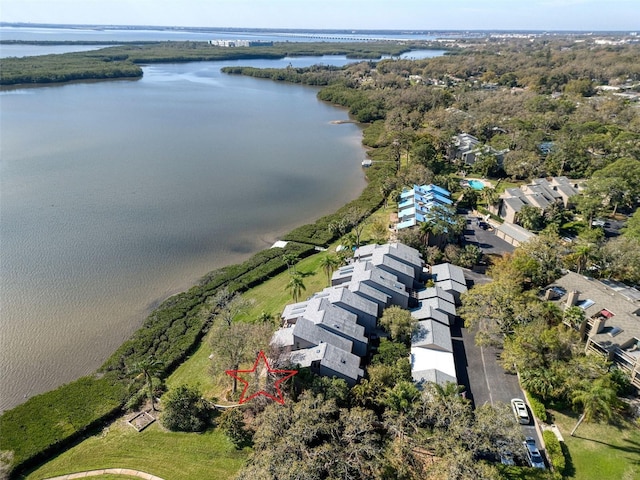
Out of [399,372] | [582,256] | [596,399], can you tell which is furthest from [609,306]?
[399,372]

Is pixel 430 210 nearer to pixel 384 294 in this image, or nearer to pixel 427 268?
pixel 427 268

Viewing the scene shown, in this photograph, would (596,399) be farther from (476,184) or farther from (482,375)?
(476,184)

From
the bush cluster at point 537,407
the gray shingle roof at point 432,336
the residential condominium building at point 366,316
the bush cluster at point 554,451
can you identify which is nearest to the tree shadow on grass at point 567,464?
the bush cluster at point 554,451

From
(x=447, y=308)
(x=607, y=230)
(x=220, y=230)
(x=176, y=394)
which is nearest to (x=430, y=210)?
(x=447, y=308)

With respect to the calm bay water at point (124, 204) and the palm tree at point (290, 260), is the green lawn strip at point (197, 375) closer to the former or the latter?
the calm bay water at point (124, 204)

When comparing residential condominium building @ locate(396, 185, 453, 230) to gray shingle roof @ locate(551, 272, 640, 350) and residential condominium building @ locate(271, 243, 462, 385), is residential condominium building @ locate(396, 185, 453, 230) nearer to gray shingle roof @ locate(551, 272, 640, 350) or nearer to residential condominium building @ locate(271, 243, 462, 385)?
residential condominium building @ locate(271, 243, 462, 385)

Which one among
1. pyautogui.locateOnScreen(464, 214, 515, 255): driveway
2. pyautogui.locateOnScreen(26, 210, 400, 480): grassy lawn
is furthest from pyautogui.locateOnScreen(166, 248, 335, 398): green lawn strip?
pyautogui.locateOnScreen(464, 214, 515, 255): driveway
